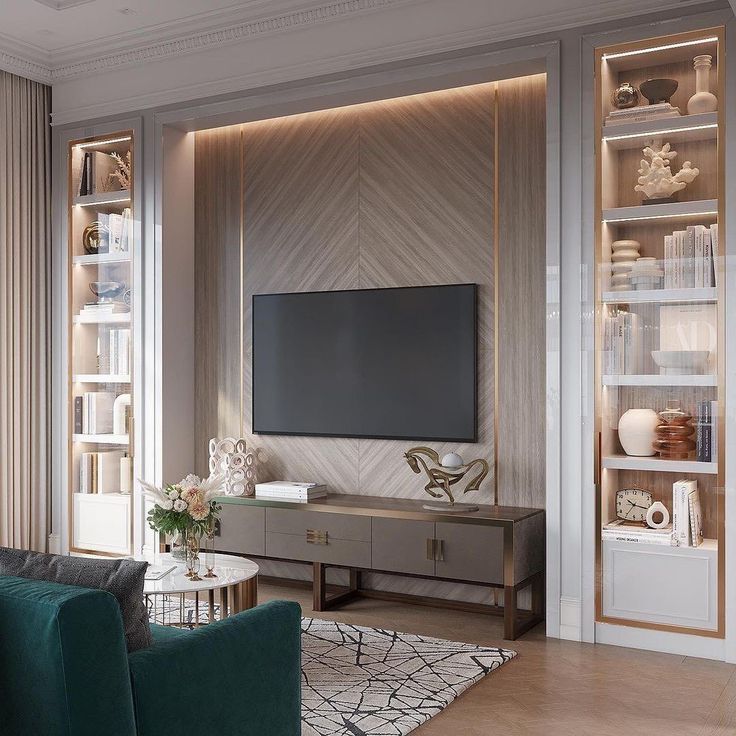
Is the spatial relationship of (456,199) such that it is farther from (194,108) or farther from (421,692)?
(421,692)

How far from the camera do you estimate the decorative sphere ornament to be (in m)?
4.67

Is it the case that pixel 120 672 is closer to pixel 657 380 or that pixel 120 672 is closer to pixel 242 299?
pixel 657 380

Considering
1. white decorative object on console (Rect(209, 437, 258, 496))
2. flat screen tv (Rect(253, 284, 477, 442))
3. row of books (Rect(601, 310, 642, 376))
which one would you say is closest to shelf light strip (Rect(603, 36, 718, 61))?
row of books (Rect(601, 310, 642, 376))

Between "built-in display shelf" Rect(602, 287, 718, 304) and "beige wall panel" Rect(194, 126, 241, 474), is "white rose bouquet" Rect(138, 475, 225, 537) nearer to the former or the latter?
"beige wall panel" Rect(194, 126, 241, 474)

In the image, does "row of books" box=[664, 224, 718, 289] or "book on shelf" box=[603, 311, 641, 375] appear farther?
"book on shelf" box=[603, 311, 641, 375]

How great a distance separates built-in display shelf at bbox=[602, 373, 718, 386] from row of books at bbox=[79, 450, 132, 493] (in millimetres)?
3176

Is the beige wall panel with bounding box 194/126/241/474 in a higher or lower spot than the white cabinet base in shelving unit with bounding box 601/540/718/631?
higher

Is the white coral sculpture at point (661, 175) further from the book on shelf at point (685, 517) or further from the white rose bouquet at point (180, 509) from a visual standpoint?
the white rose bouquet at point (180, 509)

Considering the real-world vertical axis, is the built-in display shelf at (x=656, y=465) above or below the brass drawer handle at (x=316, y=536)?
above

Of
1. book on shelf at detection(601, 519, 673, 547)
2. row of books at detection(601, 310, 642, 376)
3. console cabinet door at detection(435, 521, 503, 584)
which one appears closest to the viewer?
book on shelf at detection(601, 519, 673, 547)

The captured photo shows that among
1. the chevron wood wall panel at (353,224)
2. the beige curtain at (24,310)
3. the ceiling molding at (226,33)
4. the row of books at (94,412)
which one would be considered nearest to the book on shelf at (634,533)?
the chevron wood wall panel at (353,224)

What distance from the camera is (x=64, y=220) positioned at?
19.8ft

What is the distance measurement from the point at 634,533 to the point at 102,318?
146 inches

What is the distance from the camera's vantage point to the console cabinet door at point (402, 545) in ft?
15.0
